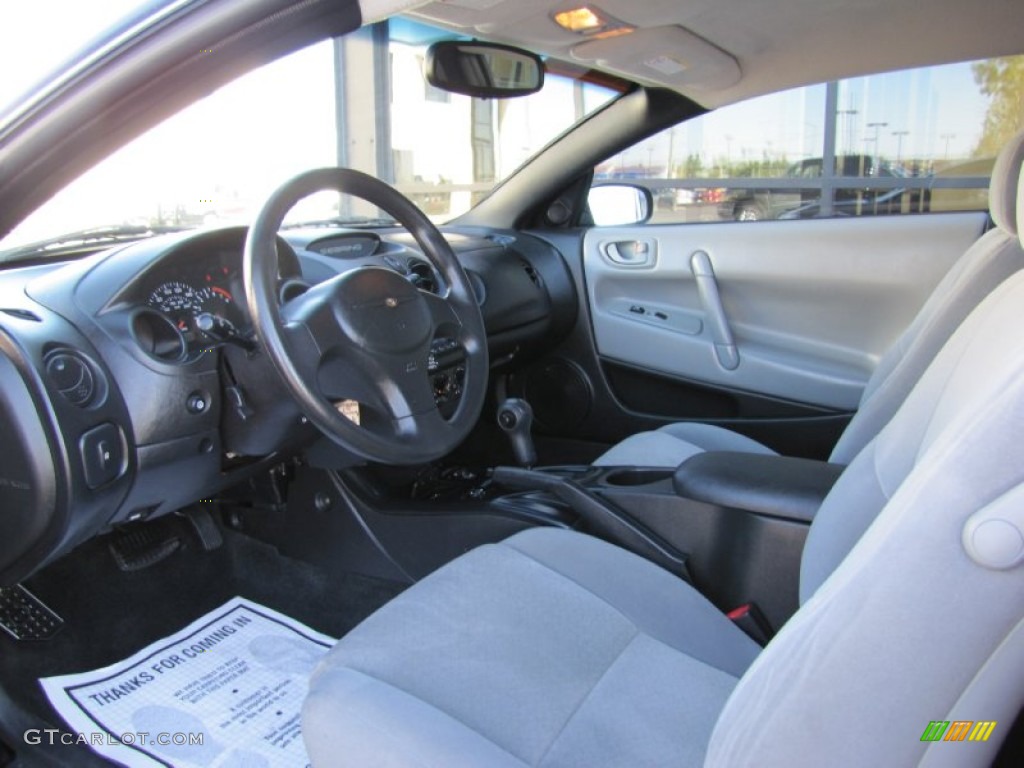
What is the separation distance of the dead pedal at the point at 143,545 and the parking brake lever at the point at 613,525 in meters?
0.92

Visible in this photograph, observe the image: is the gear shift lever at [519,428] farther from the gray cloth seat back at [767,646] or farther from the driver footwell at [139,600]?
the gray cloth seat back at [767,646]

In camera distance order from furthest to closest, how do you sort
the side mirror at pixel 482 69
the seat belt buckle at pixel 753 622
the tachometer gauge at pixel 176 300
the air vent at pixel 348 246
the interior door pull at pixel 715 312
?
the interior door pull at pixel 715 312, the air vent at pixel 348 246, the side mirror at pixel 482 69, the tachometer gauge at pixel 176 300, the seat belt buckle at pixel 753 622

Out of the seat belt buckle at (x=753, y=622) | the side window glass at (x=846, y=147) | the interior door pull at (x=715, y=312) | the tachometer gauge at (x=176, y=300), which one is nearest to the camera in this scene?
the seat belt buckle at (x=753, y=622)

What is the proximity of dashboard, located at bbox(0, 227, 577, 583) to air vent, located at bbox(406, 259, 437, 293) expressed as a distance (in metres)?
0.33

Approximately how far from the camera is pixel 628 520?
177cm

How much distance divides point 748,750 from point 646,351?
7.06 feet

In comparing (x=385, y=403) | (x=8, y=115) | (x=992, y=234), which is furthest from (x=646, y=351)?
(x=8, y=115)

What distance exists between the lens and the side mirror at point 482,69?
208cm

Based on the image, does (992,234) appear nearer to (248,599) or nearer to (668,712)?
(668,712)

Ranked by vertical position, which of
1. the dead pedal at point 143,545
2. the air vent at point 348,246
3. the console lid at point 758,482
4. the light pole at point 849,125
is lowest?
the dead pedal at point 143,545

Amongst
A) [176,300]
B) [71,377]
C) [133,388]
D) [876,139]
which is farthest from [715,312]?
[876,139]

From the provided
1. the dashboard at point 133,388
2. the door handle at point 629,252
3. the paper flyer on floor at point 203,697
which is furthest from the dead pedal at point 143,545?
the door handle at point 629,252

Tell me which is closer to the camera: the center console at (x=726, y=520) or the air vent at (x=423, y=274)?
the center console at (x=726, y=520)

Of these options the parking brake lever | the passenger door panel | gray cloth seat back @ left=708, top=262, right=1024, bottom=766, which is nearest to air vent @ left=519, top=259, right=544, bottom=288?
the passenger door panel
